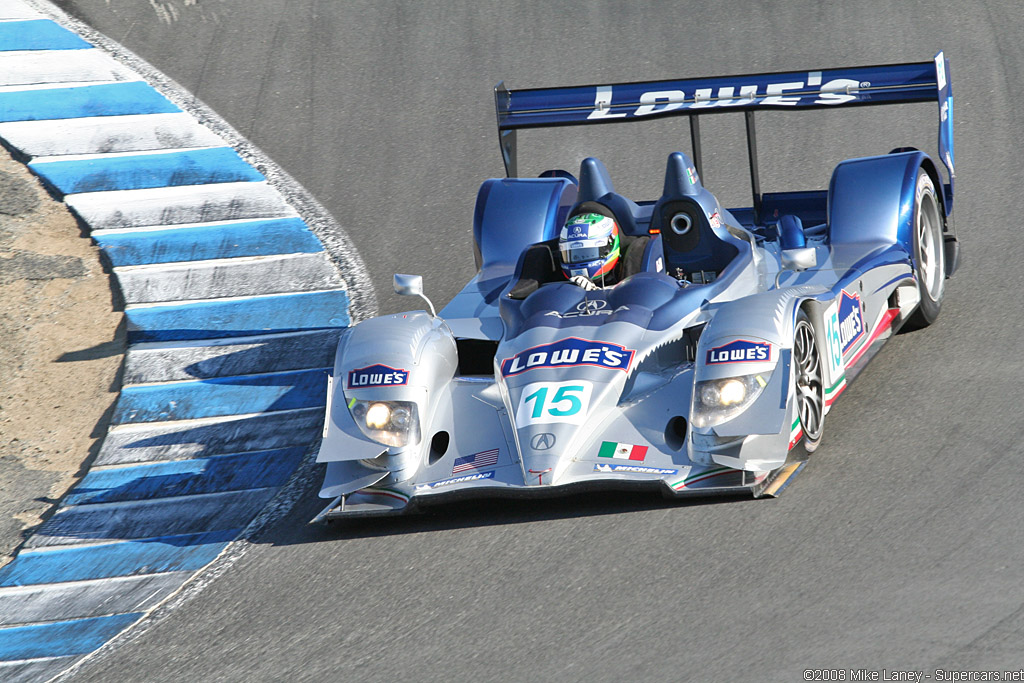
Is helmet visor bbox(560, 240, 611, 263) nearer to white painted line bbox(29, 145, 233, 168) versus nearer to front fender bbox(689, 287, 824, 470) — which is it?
front fender bbox(689, 287, 824, 470)

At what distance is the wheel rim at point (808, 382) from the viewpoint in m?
6.21

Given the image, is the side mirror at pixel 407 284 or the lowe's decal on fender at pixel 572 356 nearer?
the lowe's decal on fender at pixel 572 356

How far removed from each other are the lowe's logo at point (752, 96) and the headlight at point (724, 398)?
2939mm

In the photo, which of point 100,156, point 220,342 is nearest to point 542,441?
point 220,342

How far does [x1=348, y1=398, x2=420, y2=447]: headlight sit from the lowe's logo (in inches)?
127

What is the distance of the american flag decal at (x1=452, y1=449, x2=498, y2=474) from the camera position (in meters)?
6.05

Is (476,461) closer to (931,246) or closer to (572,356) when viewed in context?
(572,356)

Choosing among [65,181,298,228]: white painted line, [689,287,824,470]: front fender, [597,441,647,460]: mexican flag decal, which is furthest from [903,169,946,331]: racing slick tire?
[65,181,298,228]: white painted line

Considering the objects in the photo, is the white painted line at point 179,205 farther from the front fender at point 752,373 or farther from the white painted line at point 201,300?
the front fender at point 752,373

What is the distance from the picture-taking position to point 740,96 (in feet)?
27.3

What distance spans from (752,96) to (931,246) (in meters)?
1.52

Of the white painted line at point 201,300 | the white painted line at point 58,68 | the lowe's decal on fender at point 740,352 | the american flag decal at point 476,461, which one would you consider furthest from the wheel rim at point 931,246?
the white painted line at point 58,68

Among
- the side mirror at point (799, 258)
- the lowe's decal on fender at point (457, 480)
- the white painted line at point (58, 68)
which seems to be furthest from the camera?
the white painted line at point (58, 68)

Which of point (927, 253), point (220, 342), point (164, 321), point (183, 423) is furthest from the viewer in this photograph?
point (164, 321)
